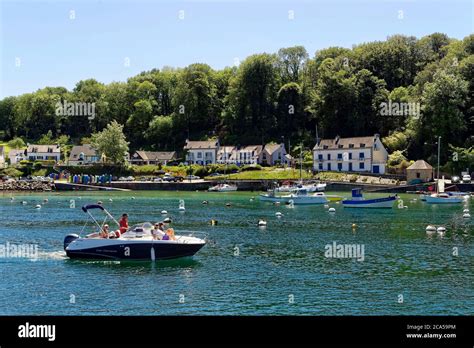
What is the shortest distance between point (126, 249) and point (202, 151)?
11903 centimetres

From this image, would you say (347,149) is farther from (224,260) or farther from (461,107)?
(224,260)

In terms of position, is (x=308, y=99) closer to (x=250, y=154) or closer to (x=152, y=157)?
(x=250, y=154)

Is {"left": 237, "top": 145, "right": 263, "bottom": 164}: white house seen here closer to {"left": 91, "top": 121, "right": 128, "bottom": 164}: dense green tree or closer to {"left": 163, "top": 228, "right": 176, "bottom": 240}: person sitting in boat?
{"left": 91, "top": 121, "right": 128, "bottom": 164}: dense green tree

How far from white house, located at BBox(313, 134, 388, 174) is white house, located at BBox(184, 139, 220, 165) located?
32653mm

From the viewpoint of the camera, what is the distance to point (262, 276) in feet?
111

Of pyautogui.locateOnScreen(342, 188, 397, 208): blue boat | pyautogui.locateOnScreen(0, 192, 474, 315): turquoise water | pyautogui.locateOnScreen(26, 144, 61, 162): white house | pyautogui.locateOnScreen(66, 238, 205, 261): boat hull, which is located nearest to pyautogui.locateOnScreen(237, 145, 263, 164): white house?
→ pyautogui.locateOnScreen(26, 144, 61, 162): white house

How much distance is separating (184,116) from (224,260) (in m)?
135

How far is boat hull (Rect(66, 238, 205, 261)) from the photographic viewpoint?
1490 inches

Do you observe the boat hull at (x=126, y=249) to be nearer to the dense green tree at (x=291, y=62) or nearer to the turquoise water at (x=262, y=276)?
the turquoise water at (x=262, y=276)

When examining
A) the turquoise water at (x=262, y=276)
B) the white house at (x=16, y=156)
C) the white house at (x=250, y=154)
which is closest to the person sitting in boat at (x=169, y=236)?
the turquoise water at (x=262, y=276)

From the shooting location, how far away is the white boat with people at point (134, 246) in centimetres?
3784

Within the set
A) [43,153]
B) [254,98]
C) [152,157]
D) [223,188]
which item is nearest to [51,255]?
[223,188]

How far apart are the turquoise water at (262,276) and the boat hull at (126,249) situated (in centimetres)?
61
